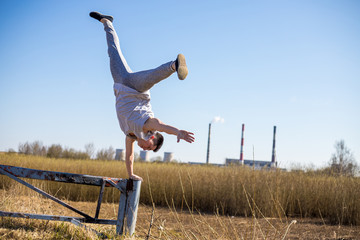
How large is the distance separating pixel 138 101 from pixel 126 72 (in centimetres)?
37

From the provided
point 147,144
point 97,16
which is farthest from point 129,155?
point 97,16

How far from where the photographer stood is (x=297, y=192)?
7340mm

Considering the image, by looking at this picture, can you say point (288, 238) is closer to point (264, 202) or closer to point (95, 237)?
point (264, 202)

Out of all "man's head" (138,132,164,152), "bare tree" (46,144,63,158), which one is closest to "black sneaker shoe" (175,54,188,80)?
"man's head" (138,132,164,152)

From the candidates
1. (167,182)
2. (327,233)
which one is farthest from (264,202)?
(167,182)

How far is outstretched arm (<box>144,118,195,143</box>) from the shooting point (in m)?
2.81

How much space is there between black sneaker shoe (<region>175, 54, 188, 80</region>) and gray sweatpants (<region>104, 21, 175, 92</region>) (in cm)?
10

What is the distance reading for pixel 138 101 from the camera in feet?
11.3

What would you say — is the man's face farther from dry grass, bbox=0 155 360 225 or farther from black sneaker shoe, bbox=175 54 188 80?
dry grass, bbox=0 155 360 225

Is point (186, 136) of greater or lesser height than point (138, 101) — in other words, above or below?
below

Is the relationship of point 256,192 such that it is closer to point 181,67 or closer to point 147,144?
point 147,144

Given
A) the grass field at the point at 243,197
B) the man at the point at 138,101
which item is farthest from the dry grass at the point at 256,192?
the man at the point at 138,101

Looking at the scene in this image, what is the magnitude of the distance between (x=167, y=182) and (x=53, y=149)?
11551 millimetres

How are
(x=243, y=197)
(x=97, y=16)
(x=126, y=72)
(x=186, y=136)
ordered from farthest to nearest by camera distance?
(x=243, y=197), (x=97, y=16), (x=126, y=72), (x=186, y=136)
